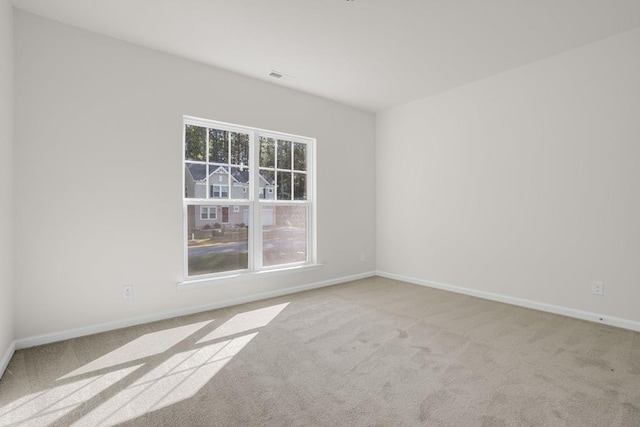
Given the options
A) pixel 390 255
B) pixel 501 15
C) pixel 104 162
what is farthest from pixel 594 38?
pixel 104 162

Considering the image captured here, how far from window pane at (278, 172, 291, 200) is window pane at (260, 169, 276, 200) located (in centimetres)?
10

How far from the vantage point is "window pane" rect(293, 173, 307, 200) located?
4469 millimetres

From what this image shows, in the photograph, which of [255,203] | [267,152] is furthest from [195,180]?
[267,152]

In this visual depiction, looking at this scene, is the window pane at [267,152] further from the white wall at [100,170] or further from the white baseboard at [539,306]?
the white baseboard at [539,306]

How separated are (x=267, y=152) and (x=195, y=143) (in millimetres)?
939

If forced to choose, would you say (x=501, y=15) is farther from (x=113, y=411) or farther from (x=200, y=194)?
(x=113, y=411)

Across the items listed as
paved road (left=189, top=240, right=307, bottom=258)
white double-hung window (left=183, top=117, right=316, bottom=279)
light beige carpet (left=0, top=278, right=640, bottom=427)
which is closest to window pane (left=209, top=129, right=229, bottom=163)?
white double-hung window (left=183, top=117, right=316, bottom=279)

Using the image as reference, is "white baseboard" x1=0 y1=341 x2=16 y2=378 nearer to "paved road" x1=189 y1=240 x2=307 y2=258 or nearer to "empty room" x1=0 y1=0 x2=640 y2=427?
"empty room" x1=0 y1=0 x2=640 y2=427

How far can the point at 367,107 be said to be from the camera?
5.05m

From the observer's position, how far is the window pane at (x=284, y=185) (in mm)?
4309

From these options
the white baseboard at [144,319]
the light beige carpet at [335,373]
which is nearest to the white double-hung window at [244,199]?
the white baseboard at [144,319]

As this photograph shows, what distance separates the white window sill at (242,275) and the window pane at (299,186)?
98 cm

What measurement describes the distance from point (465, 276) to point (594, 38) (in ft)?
9.44

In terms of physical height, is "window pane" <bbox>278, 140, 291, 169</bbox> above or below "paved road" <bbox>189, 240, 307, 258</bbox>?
above
